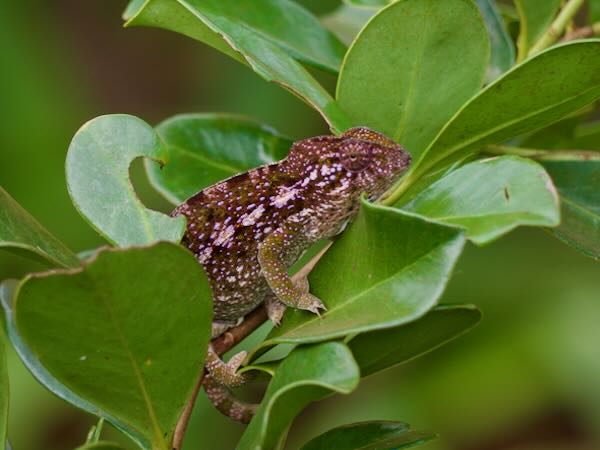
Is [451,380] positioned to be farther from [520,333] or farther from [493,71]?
[493,71]

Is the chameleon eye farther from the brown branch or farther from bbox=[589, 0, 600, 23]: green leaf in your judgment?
bbox=[589, 0, 600, 23]: green leaf

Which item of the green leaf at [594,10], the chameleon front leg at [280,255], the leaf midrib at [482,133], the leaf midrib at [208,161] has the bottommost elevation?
the chameleon front leg at [280,255]

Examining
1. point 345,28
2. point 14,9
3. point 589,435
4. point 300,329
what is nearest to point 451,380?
point 589,435

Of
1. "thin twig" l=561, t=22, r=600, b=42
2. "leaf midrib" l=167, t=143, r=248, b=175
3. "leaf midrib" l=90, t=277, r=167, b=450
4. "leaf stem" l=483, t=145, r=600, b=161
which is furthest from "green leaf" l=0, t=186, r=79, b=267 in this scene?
"thin twig" l=561, t=22, r=600, b=42

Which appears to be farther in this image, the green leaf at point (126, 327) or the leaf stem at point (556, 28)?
the leaf stem at point (556, 28)

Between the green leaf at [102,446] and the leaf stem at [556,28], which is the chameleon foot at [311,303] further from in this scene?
the leaf stem at [556,28]

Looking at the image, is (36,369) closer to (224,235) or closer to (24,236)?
(24,236)

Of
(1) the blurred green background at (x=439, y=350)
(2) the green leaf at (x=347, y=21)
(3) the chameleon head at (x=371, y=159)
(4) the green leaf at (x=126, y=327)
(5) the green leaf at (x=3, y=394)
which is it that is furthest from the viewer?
(1) the blurred green background at (x=439, y=350)

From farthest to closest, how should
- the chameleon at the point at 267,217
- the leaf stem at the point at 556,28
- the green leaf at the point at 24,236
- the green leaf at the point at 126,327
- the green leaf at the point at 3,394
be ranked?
the leaf stem at the point at 556,28
the chameleon at the point at 267,217
the green leaf at the point at 3,394
the green leaf at the point at 24,236
the green leaf at the point at 126,327

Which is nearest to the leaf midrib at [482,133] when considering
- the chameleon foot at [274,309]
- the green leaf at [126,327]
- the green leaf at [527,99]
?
the green leaf at [527,99]
